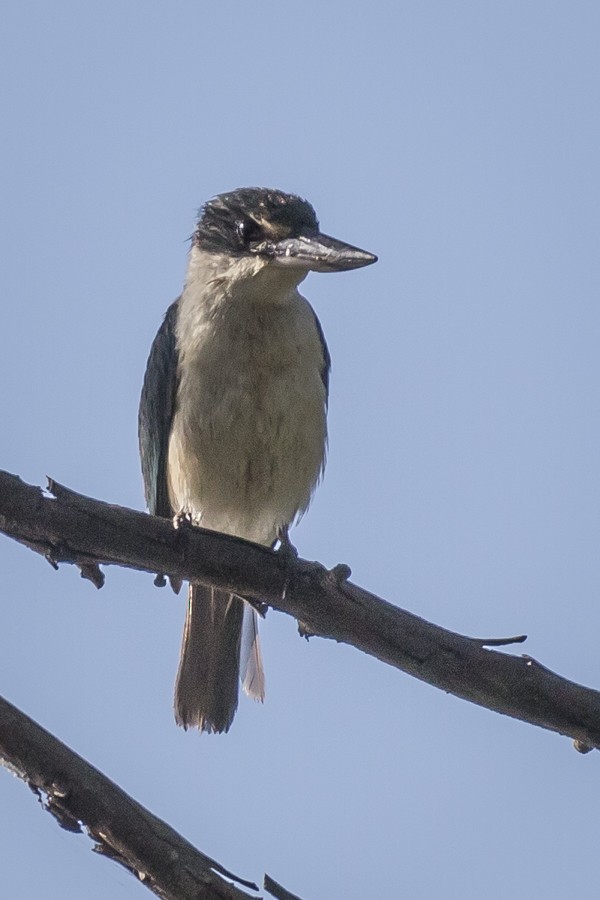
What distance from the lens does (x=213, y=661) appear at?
263 inches

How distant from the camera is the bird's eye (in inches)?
251

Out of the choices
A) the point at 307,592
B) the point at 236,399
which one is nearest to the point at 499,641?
the point at 307,592

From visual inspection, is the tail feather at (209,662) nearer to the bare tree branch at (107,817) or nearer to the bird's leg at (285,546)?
the bird's leg at (285,546)

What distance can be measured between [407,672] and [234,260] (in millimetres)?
2660

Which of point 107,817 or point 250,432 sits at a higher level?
point 250,432

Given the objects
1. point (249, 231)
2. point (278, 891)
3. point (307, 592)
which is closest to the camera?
point (278, 891)

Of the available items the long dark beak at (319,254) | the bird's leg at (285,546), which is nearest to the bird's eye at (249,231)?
the long dark beak at (319,254)

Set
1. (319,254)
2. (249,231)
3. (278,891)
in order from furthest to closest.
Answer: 1. (249,231)
2. (319,254)
3. (278,891)

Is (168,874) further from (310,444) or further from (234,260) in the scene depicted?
(234,260)

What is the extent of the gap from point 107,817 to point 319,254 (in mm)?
2957

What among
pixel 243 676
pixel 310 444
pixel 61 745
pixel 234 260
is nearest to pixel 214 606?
pixel 243 676

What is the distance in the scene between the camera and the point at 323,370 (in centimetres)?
676

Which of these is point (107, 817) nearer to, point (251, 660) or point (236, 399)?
point (236, 399)

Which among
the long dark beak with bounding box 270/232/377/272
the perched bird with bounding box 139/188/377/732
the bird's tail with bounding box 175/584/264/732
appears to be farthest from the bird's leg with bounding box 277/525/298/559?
the long dark beak with bounding box 270/232/377/272
